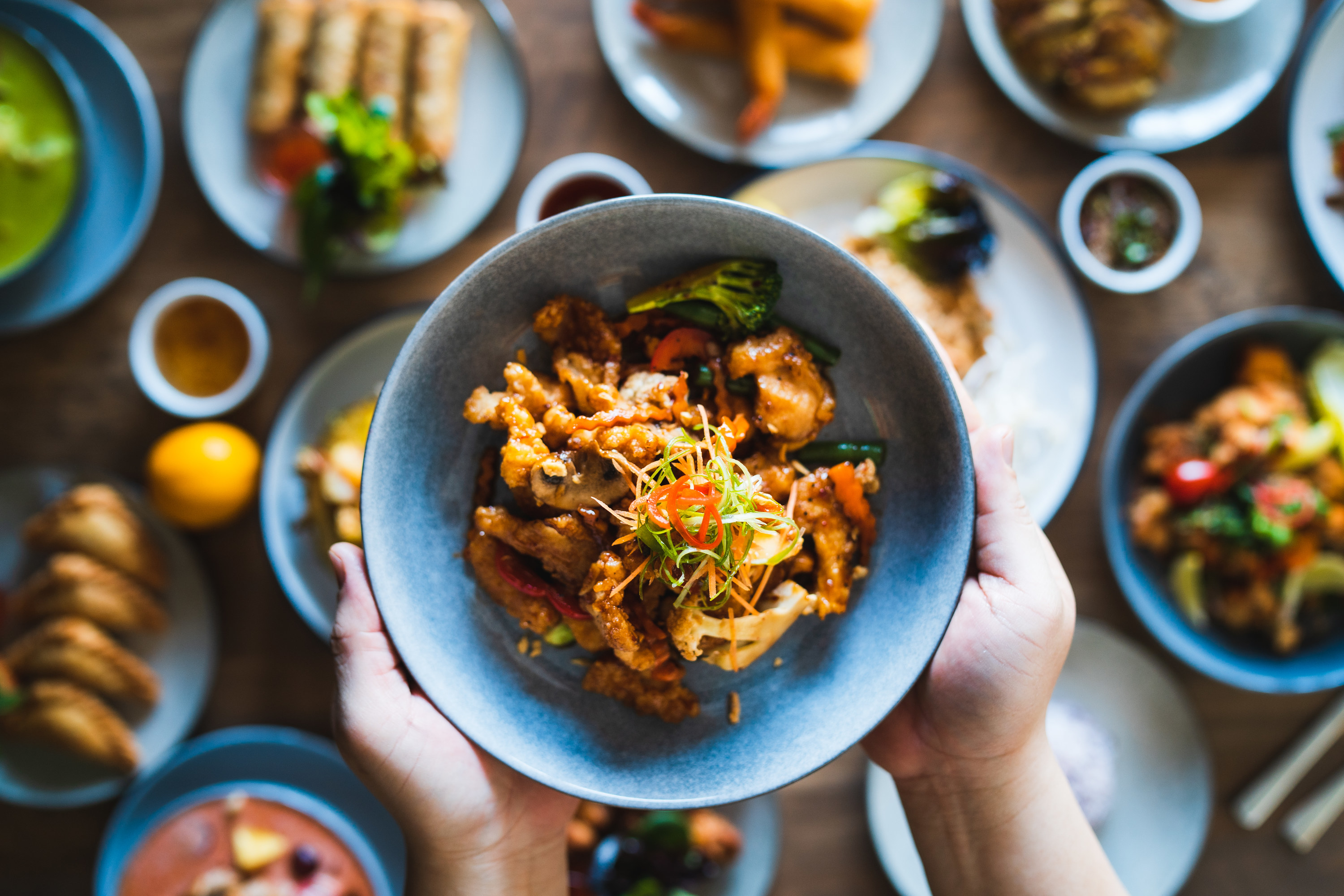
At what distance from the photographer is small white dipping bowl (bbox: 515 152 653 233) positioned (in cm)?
312

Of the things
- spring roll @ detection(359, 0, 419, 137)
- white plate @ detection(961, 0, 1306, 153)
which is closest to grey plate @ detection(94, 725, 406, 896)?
spring roll @ detection(359, 0, 419, 137)

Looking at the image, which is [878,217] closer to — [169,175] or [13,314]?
[169,175]

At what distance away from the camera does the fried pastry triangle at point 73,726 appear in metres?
3.26

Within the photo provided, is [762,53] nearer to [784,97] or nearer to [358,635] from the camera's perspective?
[784,97]

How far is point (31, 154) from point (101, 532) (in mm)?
1511

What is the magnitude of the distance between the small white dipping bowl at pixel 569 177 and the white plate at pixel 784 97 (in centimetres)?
40

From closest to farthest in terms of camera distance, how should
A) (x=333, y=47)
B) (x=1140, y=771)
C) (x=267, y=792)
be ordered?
(x=267, y=792)
(x=333, y=47)
(x=1140, y=771)

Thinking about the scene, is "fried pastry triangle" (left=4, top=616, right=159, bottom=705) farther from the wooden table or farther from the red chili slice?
the red chili slice

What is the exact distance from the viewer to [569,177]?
314 centimetres

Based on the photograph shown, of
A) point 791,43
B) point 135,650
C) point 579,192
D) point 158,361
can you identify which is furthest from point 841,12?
point 135,650

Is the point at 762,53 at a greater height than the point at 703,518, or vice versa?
the point at 762,53

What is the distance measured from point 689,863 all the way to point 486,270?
246cm

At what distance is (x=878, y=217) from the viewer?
3.37 meters

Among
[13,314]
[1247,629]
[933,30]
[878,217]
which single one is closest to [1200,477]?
[1247,629]
